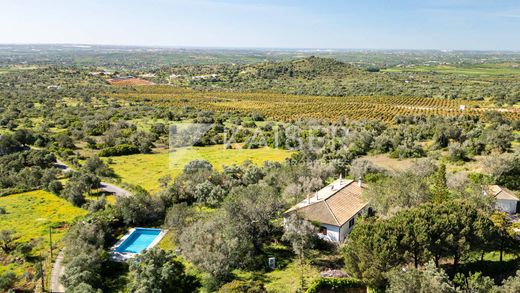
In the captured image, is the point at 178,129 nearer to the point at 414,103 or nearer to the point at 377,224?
the point at 377,224

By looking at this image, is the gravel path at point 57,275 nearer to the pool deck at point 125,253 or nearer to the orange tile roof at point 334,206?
the pool deck at point 125,253

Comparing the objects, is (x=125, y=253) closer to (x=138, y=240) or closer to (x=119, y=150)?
(x=138, y=240)

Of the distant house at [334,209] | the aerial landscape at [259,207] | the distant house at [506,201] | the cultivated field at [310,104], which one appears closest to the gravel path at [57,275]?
the aerial landscape at [259,207]

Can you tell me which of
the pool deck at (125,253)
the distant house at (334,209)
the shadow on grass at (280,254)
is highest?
the distant house at (334,209)

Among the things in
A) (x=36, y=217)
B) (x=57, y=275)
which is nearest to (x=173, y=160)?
(x=36, y=217)

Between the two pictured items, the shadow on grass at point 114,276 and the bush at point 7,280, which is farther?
the shadow on grass at point 114,276

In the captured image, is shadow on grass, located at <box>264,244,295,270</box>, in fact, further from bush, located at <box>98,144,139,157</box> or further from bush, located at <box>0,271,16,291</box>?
bush, located at <box>98,144,139,157</box>

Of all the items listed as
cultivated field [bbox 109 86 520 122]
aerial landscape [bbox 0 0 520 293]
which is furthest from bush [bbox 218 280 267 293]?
cultivated field [bbox 109 86 520 122]
